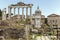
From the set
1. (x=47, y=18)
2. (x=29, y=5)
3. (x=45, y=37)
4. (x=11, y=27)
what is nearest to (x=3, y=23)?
(x=11, y=27)

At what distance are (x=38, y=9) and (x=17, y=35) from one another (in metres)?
16.9

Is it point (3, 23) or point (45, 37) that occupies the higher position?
point (3, 23)

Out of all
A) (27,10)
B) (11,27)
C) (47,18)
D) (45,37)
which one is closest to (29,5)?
(27,10)

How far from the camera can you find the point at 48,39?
16359mm

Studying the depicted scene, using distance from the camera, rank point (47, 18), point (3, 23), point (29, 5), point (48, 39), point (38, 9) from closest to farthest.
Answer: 1. point (3, 23)
2. point (48, 39)
3. point (38, 9)
4. point (29, 5)
5. point (47, 18)

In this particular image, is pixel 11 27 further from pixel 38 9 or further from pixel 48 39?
pixel 38 9

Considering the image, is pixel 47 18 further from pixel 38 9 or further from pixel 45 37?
pixel 45 37

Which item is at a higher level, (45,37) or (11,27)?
(11,27)

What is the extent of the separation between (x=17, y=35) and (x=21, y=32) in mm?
309

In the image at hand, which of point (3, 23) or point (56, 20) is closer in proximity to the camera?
point (3, 23)

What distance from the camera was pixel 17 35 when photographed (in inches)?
521

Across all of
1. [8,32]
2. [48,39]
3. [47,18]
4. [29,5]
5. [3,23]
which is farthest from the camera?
[47,18]

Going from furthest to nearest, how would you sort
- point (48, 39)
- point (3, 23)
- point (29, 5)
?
1. point (29, 5)
2. point (48, 39)
3. point (3, 23)

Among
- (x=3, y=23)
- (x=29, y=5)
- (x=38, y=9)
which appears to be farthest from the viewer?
(x=29, y=5)
